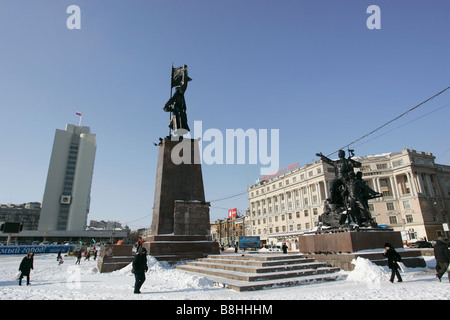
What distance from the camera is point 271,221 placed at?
76062mm

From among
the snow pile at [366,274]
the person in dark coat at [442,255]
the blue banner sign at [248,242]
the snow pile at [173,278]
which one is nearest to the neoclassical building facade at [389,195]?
the blue banner sign at [248,242]

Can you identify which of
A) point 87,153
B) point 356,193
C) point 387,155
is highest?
point 87,153

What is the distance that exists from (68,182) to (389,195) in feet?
386

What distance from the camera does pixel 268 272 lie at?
10133 mm

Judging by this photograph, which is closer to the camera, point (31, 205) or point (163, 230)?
point (163, 230)

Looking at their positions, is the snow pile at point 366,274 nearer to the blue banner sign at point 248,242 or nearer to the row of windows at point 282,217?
the blue banner sign at point 248,242

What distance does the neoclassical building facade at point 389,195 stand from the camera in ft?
188

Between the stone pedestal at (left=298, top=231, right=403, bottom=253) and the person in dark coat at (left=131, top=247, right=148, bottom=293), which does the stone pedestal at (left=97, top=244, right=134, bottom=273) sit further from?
the stone pedestal at (left=298, top=231, right=403, bottom=253)

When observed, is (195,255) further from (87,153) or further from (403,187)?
(87,153)

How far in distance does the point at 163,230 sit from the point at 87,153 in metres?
115

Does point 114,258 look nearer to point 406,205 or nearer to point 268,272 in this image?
point 268,272

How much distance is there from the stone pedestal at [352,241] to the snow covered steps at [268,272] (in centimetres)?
88
